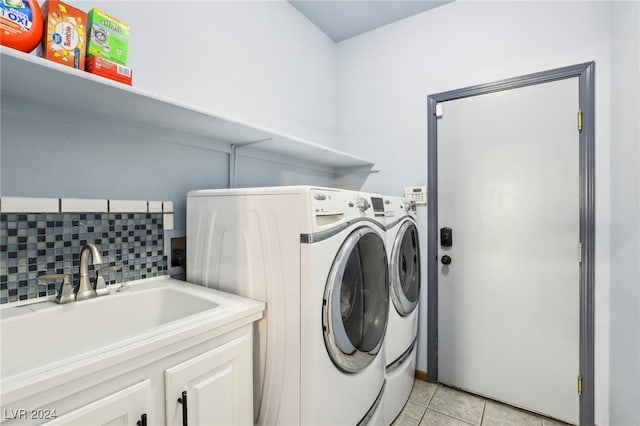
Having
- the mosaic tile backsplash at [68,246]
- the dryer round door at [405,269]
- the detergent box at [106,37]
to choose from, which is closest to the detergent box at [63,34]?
the detergent box at [106,37]

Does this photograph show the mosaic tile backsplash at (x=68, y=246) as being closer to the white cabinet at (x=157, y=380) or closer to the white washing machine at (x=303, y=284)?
the white washing machine at (x=303, y=284)

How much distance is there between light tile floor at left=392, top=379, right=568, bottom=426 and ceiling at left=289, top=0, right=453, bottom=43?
288cm

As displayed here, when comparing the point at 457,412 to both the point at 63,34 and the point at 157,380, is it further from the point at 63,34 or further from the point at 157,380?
the point at 63,34

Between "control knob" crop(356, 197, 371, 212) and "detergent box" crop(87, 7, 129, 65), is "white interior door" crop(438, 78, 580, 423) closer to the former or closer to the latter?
"control knob" crop(356, 197, 371, 212)

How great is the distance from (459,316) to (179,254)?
6.36ft

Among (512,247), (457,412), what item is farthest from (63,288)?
(512,247)

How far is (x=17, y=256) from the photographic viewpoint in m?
1.12

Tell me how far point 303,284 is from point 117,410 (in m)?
0.65

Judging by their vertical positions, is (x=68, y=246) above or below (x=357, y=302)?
above

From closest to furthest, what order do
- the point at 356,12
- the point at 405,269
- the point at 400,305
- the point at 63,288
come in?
the point at 63,288 → the point at 400,305 → the point at 405,269 → the point at 356,12

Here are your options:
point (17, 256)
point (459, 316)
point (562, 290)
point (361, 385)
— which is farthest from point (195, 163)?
point (562, 290)

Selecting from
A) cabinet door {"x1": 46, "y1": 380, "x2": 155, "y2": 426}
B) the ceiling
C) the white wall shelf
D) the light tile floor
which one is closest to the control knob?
the white wall shelf

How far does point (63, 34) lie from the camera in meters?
1.04

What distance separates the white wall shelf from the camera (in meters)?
0.88
